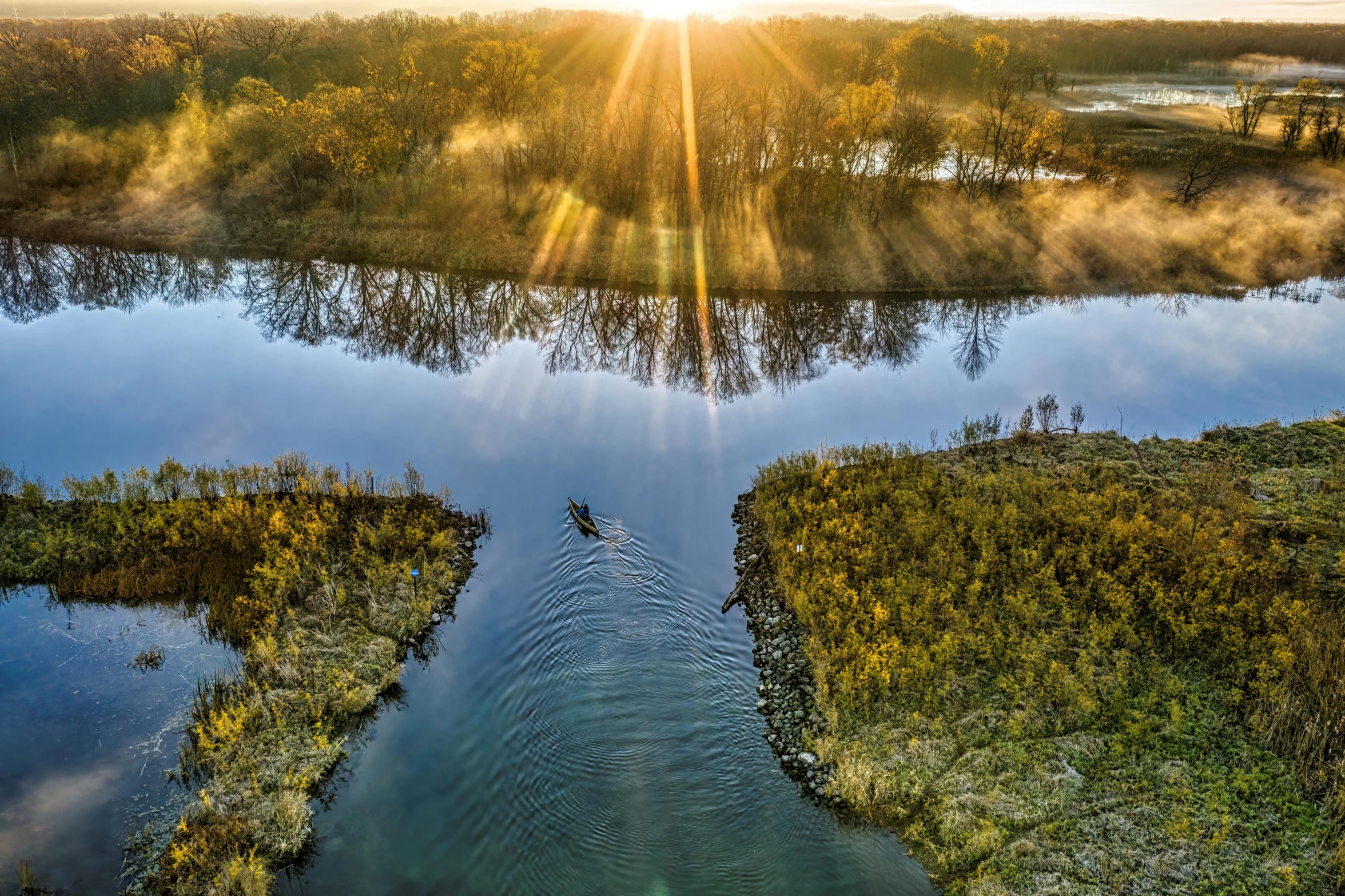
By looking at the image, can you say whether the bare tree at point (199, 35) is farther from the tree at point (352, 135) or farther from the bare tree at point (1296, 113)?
the bare tree at point (1296, 113)

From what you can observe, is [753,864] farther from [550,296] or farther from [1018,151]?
[1018,151]

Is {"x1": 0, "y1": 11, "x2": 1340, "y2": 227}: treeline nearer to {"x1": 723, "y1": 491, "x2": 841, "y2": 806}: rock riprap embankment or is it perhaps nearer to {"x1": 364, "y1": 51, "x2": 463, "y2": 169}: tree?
{"x1": 364, "y1": 51, "x2": 463, "y2": 169}: tree

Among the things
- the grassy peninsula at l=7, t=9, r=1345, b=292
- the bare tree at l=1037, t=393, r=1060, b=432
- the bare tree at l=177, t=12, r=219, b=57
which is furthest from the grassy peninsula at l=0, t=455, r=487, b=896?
the bare tree at l=177, t=12, r=219, b=57

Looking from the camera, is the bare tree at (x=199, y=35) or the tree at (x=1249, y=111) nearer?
the tree at (x=1249, y=111)

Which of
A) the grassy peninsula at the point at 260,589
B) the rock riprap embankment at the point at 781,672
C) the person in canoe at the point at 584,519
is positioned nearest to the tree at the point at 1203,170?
the rock riprap embankment at the point at 781,672

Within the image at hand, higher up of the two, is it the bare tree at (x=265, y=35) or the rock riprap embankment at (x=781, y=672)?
the bare tree at (x=265, y=35)

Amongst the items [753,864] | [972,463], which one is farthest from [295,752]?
[972,463]

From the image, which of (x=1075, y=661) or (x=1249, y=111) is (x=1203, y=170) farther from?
(x=1075, y=661)
